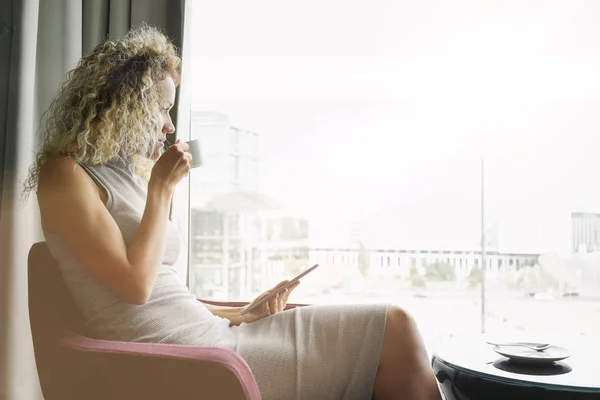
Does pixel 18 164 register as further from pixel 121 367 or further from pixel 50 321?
pixel 121 367

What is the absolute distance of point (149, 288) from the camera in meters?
1.17

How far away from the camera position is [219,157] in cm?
229

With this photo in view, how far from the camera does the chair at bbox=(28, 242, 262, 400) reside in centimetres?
94

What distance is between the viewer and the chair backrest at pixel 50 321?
1.08 m

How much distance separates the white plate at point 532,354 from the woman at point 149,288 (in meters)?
0.16

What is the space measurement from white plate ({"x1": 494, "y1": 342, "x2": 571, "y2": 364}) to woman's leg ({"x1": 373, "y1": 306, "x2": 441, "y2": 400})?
155 mm

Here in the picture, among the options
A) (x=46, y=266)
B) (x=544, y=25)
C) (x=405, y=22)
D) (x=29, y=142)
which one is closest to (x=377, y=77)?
(x=405, y=22)

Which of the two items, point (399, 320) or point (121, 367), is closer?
point (121, 367)

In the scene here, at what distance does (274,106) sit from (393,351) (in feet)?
4.51

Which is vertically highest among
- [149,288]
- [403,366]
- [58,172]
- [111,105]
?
[111,105]

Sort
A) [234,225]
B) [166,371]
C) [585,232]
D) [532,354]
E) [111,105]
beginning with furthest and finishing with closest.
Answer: [234,225] < [585,232] < [111,105] < [532,354] < [166,371]

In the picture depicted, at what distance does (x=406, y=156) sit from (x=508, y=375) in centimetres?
132

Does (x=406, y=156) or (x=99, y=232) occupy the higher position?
(x=406, y=156)

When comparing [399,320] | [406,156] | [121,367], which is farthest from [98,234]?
[406,156]
